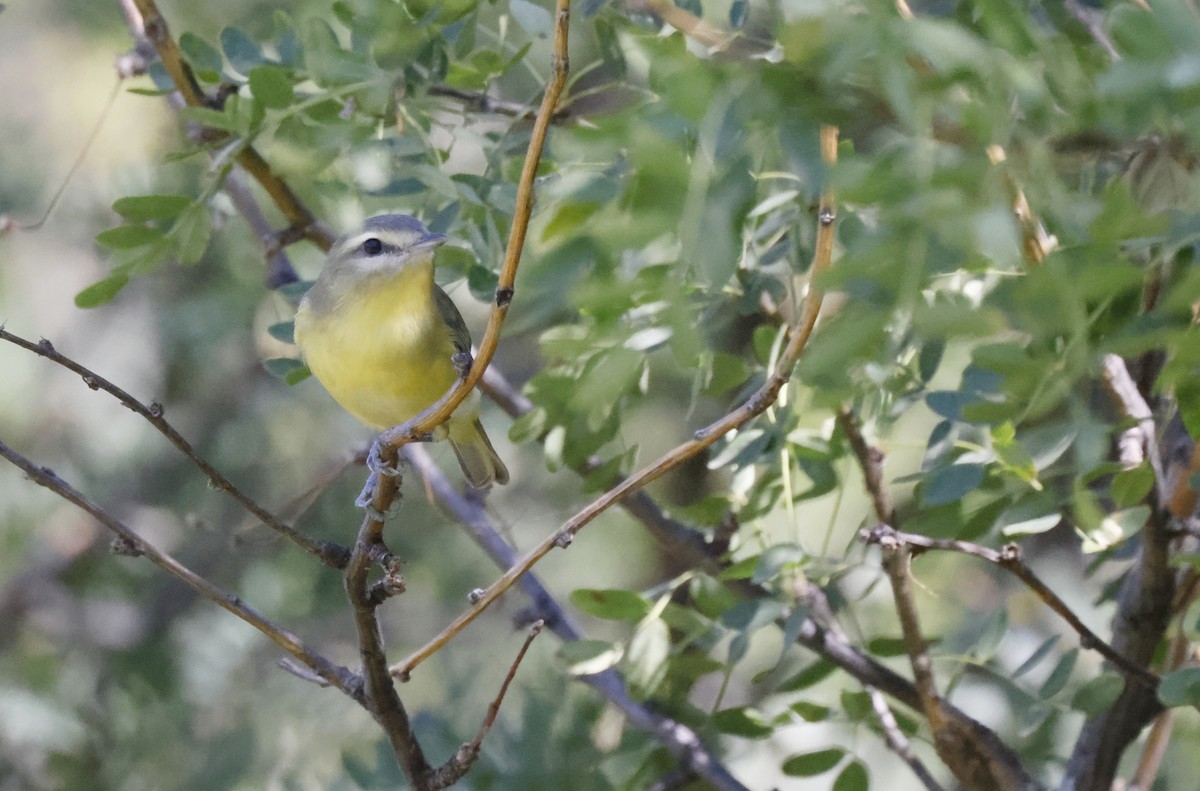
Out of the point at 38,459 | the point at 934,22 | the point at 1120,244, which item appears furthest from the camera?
the point at 38,459

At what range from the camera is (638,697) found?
2.74 m

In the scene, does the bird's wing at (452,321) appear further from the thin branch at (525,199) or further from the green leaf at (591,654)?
the thin branch at (525,199)

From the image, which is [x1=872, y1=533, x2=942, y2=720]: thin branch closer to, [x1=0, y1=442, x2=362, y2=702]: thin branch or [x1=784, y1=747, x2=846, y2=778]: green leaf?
[x1=784, y1=747, x2=846, y2=778]: green leaf

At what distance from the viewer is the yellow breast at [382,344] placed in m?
3.13

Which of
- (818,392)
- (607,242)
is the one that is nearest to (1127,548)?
(818,392)

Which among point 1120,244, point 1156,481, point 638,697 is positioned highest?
point 1120,244

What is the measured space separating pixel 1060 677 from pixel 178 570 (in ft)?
5.55

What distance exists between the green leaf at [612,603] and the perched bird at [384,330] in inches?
22.4

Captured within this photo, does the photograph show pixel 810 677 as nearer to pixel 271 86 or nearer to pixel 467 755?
pixel 467 755

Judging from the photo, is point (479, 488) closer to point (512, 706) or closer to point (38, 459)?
point (512, 706)

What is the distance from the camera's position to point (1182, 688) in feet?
7.26

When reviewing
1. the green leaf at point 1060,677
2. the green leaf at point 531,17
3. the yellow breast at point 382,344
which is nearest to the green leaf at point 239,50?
the yellow breast at point 382,344

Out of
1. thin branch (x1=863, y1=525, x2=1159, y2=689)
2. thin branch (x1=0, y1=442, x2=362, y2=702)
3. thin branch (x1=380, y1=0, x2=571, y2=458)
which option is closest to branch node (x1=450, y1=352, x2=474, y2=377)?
thin branch (x1=380, y1=0, x2=571, y2=458)

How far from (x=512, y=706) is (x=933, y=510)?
6.50 ft
